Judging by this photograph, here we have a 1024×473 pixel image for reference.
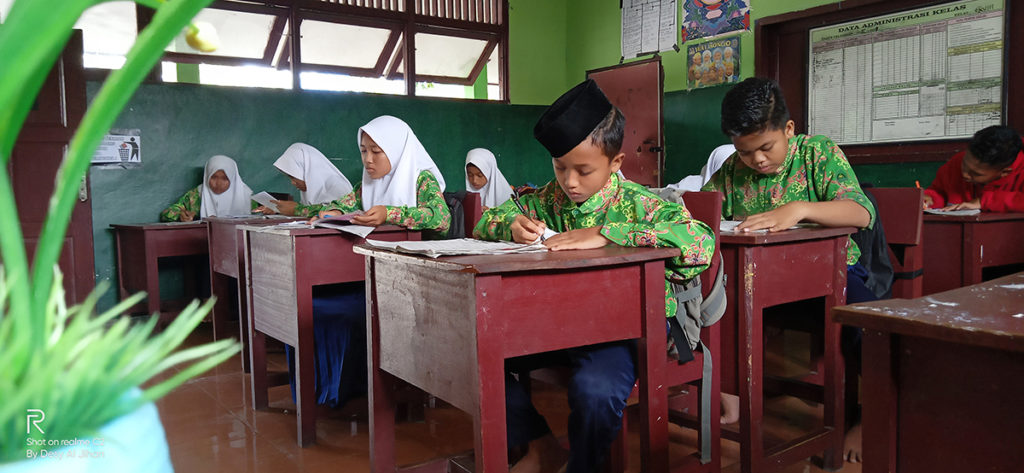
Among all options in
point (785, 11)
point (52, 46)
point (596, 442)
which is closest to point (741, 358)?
point (596, 442)

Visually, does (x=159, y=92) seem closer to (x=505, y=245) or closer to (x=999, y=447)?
(x=505, y=245)

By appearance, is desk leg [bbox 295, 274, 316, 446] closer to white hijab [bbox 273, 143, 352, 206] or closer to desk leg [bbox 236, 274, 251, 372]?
desk leg [bbox 236, 274, 251, 372]

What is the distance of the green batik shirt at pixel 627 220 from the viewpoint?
1449mm

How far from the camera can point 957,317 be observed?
83 cm

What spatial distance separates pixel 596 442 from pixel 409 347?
45 cm

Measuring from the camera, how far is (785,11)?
464 centimetres

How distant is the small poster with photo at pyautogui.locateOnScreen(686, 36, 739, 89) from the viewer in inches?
197

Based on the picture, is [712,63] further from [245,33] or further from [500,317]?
[500,317]

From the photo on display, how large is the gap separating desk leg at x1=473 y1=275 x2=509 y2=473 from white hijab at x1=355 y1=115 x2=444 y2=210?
1.62m

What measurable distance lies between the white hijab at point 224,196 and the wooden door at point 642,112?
3.10 meters

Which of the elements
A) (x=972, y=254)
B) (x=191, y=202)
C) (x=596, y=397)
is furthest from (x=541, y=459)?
(x=191, y=202)

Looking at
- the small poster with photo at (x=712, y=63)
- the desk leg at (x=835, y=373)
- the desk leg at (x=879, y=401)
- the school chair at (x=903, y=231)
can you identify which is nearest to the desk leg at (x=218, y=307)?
the desk leg at (x=835, y=373)

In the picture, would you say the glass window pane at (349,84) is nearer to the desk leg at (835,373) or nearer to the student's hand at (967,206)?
the student's hand at (967,206)

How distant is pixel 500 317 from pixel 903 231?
172 cm
